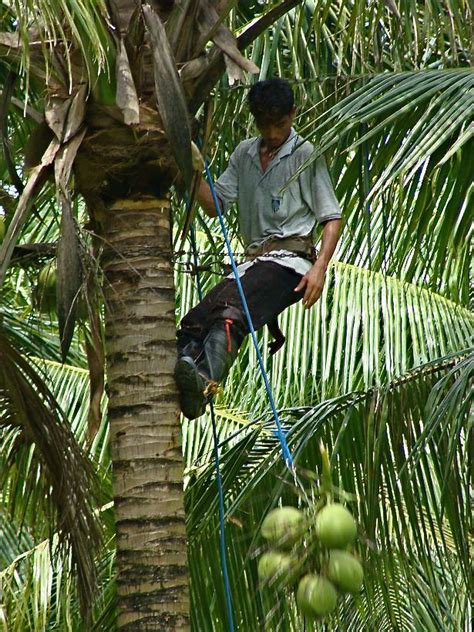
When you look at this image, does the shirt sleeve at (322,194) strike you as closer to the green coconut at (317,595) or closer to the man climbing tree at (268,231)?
the man climbing tree at (268,231)

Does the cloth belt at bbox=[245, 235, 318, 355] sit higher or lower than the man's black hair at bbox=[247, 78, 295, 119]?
lower

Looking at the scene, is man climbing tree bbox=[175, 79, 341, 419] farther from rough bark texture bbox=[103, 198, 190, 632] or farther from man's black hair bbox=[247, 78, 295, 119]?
rough bark texture bbox=[103, 198, 190, 632]

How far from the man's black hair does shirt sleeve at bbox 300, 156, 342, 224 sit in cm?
24

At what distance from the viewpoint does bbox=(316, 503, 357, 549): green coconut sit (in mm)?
2639

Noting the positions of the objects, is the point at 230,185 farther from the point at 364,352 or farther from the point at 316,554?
the point at 364,352

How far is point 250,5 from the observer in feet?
22.1

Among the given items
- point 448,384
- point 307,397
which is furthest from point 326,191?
point 307,397

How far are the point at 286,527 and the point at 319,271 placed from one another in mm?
1541

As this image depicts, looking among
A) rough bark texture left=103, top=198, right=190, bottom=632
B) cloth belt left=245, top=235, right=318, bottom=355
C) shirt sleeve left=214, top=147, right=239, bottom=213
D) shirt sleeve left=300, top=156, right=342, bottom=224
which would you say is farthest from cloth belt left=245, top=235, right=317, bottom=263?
rough bark texture left=103, top=198, right=190, bottom=632

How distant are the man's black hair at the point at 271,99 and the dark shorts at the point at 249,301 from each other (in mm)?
543

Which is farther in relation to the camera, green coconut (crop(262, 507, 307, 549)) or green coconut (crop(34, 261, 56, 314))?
green coconut (crop(34, 261, 56, 314))

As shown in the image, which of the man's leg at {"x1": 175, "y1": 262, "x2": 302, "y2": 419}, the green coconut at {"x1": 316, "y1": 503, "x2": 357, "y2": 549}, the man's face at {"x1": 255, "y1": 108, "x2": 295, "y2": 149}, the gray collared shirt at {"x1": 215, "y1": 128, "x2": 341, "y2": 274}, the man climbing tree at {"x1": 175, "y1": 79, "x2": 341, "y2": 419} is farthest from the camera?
the man's face at {"x1": 255, "y1": 108, "x2": 295, "y2": 149}

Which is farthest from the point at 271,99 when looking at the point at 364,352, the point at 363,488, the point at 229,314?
the point at 364,352

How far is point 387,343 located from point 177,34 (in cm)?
322
